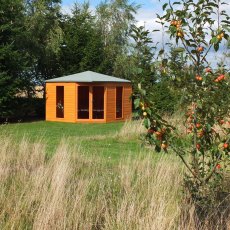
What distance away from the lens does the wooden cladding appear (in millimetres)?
22562

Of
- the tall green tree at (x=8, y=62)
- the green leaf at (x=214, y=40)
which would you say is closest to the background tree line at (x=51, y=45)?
the tall green tree at (x=8, y=62)

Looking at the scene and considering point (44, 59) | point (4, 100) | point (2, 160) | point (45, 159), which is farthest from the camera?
point (44, 59)

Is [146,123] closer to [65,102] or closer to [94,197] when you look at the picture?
[94,197]

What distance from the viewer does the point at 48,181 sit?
506 centimetres

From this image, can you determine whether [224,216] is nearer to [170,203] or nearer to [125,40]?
[170,203]

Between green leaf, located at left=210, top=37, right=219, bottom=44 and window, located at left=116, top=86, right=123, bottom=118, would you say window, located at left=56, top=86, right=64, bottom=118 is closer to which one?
window, located at left=116, top=86, right=123, bottom=118

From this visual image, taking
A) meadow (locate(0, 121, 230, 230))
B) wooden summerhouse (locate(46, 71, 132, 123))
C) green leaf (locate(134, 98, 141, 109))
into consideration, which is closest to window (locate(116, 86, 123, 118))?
wooden summerhouse (locate(46, 71, 132, 123))

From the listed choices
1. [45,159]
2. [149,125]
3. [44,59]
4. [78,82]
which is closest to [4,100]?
[78,82]

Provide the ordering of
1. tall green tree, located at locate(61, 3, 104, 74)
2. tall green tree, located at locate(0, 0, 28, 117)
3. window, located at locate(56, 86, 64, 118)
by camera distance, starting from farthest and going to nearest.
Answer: tall green tree, located at locate(61, 3, 104, 74) < window, located at locate(56, 86, 64, 118) < tall green tree, located at locate(0, 0, 28, 117)

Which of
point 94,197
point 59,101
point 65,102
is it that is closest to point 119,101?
point 59,101

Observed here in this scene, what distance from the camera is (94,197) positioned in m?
4.64

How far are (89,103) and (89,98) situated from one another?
0.26 m

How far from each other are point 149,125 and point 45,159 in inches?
156

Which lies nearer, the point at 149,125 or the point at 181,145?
the point at 149,125
